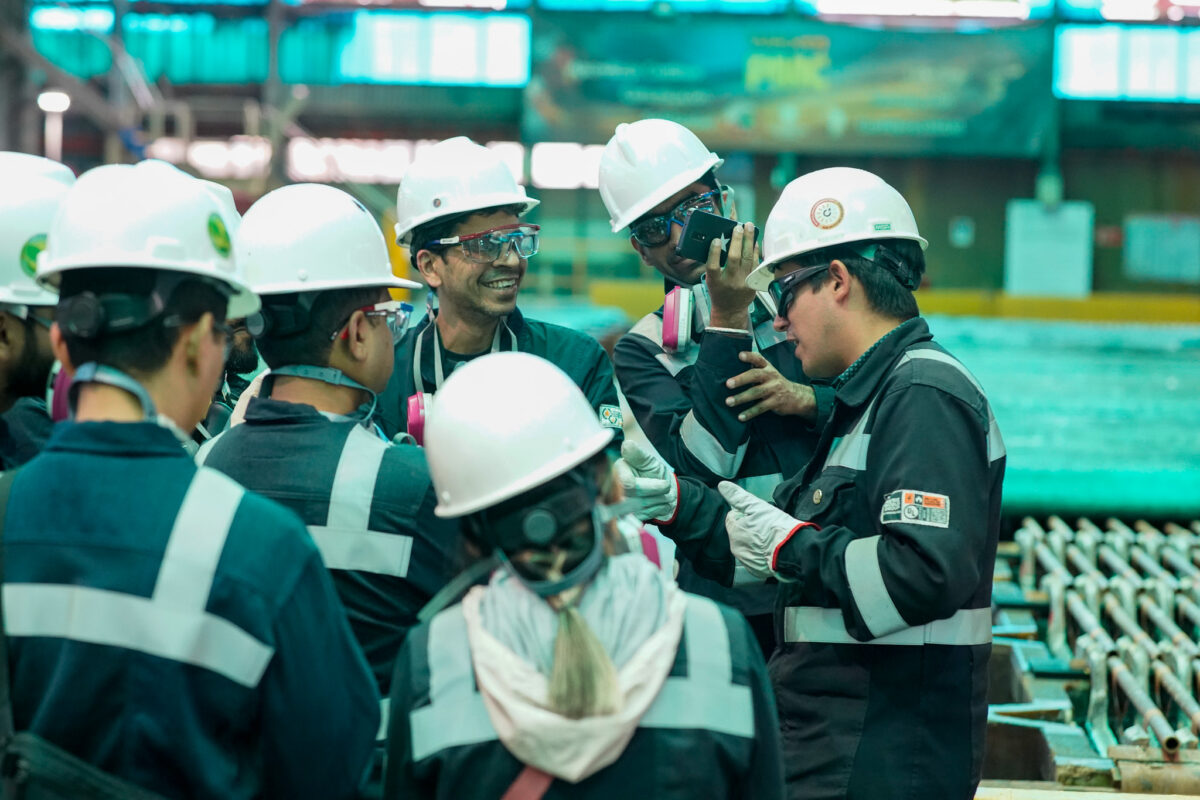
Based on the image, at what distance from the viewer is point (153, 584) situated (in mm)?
1720

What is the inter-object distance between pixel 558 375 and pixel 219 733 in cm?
71

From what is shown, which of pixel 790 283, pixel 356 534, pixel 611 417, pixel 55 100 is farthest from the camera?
pixel 55 100

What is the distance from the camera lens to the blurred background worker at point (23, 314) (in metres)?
2.68

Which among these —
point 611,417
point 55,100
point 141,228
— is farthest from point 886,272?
point 55,100

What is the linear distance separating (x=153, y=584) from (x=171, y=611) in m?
0.04

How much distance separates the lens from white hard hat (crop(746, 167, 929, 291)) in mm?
2867

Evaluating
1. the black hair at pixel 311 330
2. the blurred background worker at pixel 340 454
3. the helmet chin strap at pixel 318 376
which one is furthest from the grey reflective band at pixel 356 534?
the black hair at pixel 311 330

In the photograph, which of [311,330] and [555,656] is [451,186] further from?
[555,656]

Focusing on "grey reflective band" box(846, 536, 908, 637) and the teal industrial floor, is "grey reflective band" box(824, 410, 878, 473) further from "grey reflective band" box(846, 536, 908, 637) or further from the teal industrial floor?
the teal industrial floor

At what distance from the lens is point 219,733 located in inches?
70.9

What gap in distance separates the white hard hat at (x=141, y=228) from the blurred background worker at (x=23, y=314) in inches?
31.4

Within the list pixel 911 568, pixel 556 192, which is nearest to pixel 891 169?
pixel 556 192

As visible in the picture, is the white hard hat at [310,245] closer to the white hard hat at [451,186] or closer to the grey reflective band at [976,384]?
the white hard hat at [451,186]

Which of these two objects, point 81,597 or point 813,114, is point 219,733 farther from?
point 813,114
